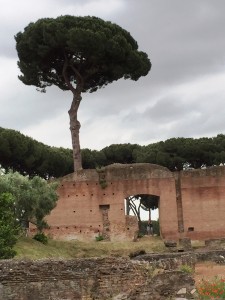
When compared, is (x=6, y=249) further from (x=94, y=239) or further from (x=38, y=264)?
(x=94, y=239)

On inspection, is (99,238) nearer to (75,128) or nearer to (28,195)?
(75,128)

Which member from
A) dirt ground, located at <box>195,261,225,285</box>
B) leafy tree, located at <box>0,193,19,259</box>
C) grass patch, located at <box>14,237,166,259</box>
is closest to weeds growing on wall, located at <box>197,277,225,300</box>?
dirt ground, located at <box>195,261,225,285</box>

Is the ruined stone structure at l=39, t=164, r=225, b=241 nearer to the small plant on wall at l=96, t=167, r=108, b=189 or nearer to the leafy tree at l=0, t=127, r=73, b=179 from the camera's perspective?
the small plant on wall at l=96, t=167, r=108, b=189

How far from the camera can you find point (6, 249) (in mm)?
15586

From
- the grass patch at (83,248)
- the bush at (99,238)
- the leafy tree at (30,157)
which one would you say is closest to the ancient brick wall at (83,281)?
the grass patch at (83,248)

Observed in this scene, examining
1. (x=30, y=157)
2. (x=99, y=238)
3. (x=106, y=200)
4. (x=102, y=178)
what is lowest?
(x=99, y=238)

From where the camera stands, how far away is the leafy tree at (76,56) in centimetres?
2916

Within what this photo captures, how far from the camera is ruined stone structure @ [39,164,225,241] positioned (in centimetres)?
2731

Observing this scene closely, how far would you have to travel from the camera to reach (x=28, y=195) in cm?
2122

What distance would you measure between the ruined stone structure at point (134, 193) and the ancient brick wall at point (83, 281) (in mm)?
18627

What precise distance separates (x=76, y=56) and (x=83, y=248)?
1111cm

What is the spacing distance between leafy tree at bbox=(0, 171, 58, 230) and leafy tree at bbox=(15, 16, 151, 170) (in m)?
7.87

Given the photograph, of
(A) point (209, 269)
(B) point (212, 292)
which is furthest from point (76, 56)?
(B) point (212, 292)

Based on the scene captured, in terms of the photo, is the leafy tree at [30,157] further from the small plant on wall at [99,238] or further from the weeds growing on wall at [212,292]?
the weeds growing on wall at [212,292]
